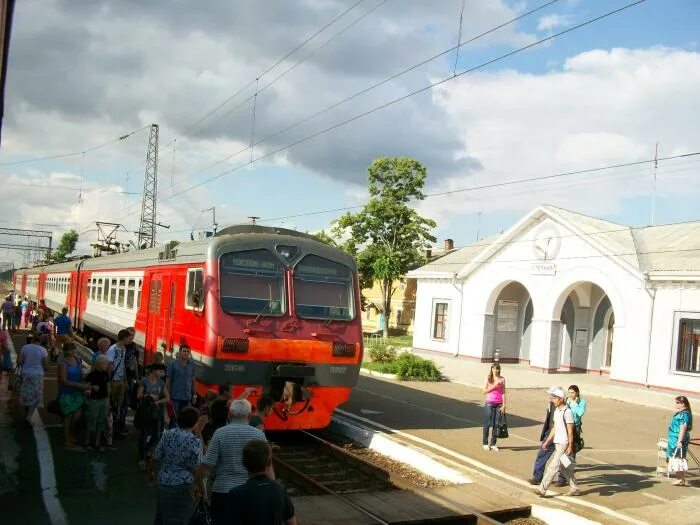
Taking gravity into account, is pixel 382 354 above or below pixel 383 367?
above

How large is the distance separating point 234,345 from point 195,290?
143 centimetres

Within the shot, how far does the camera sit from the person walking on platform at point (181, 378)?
32.7 feet

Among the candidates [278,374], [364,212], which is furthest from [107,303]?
[364,212]

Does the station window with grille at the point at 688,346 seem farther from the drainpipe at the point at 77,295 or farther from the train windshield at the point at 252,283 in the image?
the drainpipe at the point at 77,295

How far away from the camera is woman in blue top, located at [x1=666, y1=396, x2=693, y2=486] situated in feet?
34.9

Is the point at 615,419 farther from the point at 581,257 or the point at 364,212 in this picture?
the point at 364,212

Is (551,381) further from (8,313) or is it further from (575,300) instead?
(8,313)

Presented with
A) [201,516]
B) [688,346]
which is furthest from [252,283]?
[688,346]

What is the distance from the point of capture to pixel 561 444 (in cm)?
919

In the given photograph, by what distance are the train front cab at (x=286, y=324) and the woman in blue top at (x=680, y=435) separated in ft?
16.6

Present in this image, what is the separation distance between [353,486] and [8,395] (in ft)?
25.9

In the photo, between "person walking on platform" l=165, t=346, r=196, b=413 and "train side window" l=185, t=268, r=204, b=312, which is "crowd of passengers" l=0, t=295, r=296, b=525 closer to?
"person walking on platform" l=165, t=346, r=196, b=413

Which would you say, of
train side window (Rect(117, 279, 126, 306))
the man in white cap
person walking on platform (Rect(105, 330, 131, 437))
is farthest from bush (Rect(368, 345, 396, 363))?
the man in white cap

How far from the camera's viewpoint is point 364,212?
39531 millimetres
